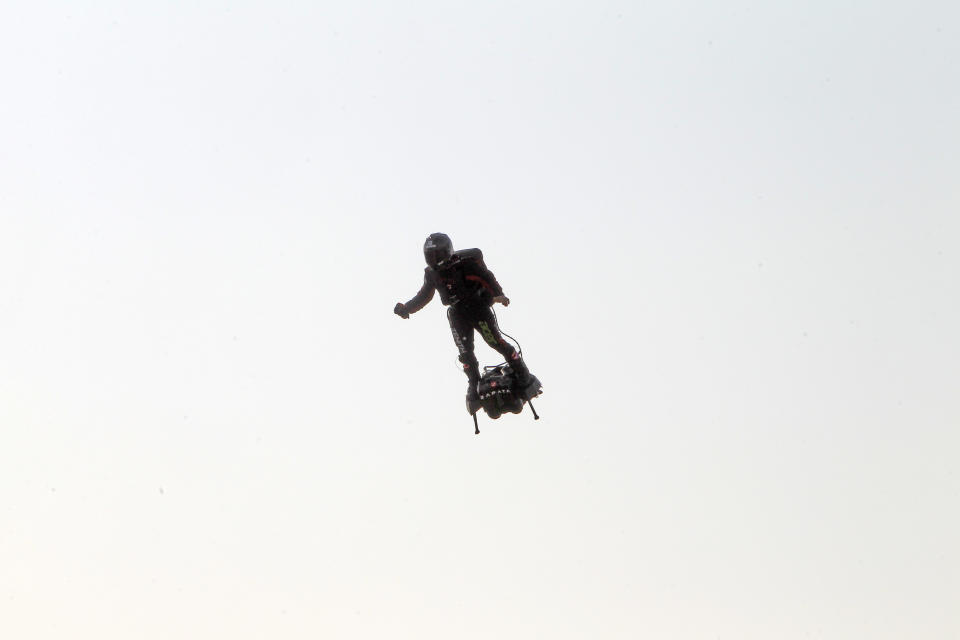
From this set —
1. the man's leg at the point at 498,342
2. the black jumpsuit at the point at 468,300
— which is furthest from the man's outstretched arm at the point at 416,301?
the man's leg at the point at 498,342

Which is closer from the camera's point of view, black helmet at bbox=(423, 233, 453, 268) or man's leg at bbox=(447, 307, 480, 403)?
black helmet at bbox=(423, 233, 453, 268)

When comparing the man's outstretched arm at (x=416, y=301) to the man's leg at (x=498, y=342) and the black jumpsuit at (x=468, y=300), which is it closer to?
the black jumpsuit at (x=468, y=300)

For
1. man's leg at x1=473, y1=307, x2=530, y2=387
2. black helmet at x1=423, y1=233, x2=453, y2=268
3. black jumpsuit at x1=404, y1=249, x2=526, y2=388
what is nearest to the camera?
black helmet at x1=423, y1=233, x2=453, y2=268

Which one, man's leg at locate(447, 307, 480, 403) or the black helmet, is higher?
the black helmet

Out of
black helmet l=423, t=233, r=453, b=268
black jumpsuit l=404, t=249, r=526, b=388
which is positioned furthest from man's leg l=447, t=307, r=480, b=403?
black helmet l=423, t=233, r=453, b=268

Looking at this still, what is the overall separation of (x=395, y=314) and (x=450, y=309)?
0.67 metres

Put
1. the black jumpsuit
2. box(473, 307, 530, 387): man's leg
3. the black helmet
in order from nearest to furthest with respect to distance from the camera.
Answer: the black helmet → the black jumpsuit → box(473, 307, 530, 387): man's leg

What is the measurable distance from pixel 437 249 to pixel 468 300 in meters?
0.86

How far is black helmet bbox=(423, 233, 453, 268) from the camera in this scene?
15.9m

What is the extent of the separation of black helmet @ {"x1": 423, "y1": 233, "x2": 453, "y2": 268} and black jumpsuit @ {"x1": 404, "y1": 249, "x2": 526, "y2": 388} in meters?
0.08

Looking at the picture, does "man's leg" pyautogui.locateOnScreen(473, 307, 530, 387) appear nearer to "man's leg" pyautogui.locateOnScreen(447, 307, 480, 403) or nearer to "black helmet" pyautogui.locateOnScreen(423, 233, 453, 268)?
"man's leg" pyautogui.locateOnScreen(447, 307, 480, 403)

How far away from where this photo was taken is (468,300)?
16.4 metres

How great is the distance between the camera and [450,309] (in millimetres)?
16609

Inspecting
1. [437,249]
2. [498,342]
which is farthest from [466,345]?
[437,249]
